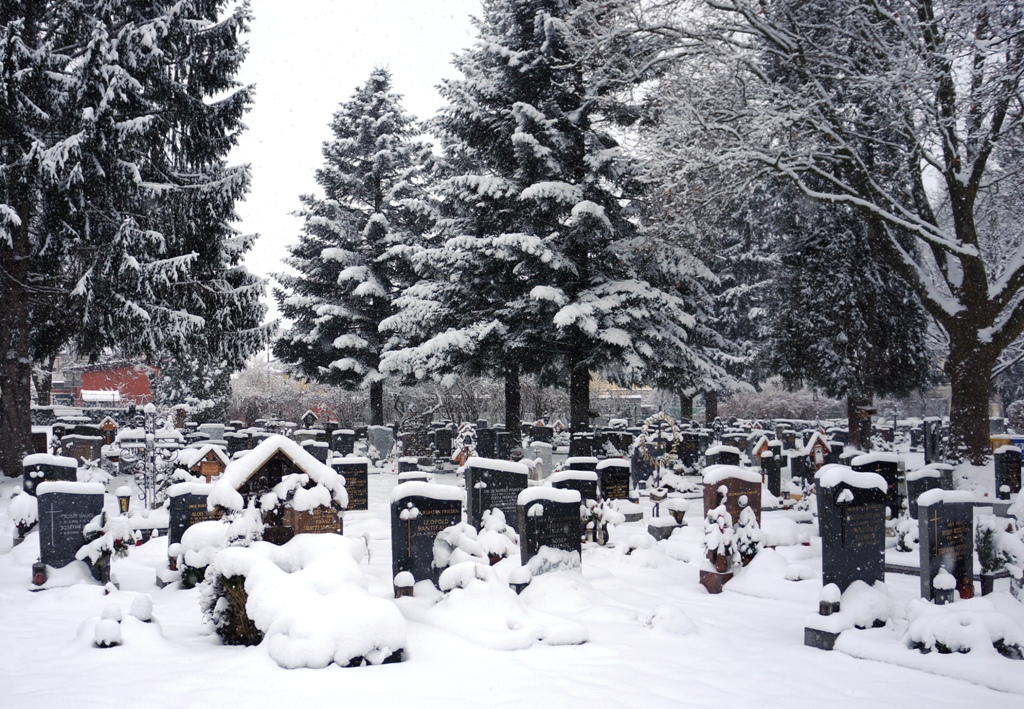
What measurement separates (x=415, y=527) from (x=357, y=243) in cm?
2279

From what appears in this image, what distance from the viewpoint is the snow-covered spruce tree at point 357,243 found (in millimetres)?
28141

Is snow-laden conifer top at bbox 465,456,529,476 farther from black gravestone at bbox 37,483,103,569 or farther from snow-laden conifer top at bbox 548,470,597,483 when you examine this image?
black gravestone at bbox 37,483,103,569

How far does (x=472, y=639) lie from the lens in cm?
641

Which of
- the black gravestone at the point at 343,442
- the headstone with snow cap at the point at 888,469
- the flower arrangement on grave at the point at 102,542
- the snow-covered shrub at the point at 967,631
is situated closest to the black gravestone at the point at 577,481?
the headstone with snow cap at the point at 888,469

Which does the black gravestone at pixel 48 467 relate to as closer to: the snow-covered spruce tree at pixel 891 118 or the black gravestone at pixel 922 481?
the snow-covered spruce tree at pixel 891 118

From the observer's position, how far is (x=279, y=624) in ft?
18.6

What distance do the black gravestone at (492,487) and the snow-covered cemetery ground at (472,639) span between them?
7.71ft

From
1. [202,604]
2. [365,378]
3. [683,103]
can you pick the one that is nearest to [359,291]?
[365,378]

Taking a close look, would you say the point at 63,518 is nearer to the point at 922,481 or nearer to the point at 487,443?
the point at 922,481

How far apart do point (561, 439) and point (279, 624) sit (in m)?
20.2

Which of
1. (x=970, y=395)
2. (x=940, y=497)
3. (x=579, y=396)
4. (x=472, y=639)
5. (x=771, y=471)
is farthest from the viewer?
(x=579, y=396)

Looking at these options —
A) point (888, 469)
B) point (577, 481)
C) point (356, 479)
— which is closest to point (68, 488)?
point (356, 479)

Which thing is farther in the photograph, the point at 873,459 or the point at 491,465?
the point at 873,459

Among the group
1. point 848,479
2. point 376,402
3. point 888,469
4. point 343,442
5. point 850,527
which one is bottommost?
point 343,442
